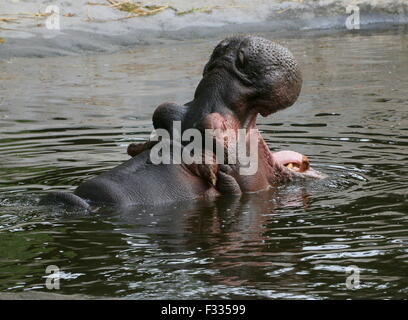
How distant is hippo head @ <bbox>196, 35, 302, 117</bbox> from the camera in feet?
18.6

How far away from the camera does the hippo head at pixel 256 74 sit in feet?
18.6

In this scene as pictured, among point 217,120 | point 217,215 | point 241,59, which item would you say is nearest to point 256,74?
point 241,59

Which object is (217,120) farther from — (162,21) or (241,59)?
(162,21)

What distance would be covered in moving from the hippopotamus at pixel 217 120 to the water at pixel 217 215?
0.09 m

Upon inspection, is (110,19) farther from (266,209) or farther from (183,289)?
(183,289)

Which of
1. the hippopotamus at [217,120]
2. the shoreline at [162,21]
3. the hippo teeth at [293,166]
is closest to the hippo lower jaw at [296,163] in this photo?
the hippo teeth at [293,166]

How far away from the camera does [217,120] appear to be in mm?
5551

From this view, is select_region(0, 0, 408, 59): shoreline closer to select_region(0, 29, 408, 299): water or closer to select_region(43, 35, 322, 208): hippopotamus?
select_region(0, 29, 408, 299): water

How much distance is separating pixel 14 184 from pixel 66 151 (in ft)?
3.81

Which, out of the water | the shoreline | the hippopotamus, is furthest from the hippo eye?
the shoreline

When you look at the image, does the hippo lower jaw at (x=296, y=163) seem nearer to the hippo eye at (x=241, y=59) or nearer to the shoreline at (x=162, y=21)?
the hippo eye at (x=241, y=59)

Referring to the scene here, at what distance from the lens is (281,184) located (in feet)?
20.1

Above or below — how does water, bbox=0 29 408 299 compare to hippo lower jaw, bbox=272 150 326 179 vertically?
below
